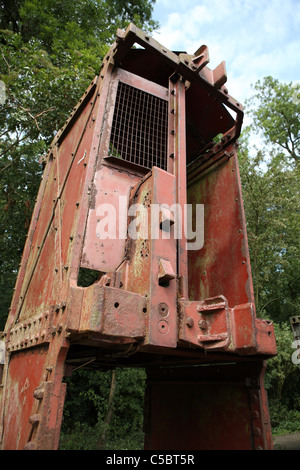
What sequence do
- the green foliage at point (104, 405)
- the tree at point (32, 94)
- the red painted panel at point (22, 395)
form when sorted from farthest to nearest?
1. the green foliage at point (104, 405)
2. the tree at point (32, 94)
3. the red painted panel at point (22, 395)

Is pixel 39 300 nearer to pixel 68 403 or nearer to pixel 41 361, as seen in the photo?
pixel 41 361

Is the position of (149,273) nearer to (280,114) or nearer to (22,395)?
(22,395)

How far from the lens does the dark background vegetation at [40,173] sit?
24.6 ft

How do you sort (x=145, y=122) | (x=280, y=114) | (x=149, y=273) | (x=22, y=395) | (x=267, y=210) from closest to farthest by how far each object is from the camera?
(x=149, y=273) < (x=22, y=395) < (x=145, y=122) < (x=267, y=210) < (x=280, y=114)

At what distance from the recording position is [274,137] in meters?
24.2

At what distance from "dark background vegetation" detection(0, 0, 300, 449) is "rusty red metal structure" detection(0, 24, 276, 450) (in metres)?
3.20

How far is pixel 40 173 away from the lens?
29.2 ft

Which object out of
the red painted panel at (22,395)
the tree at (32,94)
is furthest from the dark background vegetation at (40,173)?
the red painted panel at (22,395)

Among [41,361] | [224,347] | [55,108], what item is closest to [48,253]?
[41,361]

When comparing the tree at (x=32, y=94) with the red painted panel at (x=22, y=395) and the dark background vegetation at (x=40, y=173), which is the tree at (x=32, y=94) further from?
the red painted panel at (x=22, y=395)

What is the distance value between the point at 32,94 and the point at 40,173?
2229 millimetres

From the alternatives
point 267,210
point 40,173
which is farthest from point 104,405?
point 267,210

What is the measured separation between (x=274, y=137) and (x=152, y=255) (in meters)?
25.0

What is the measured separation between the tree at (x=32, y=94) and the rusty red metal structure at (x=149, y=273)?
309 cm
